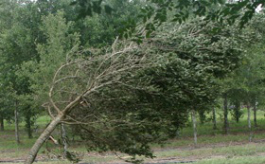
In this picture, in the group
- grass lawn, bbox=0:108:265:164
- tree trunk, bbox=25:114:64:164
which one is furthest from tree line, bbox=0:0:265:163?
grass lawn, bbox=0:108:265:164

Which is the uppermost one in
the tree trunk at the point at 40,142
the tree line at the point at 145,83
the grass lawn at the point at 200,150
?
the tree line at the point at 145,83

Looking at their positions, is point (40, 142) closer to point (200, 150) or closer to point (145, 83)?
point (145, 83)

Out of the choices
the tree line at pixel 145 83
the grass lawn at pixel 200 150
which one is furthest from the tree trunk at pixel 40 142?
the grass lawn at pixel 200 150

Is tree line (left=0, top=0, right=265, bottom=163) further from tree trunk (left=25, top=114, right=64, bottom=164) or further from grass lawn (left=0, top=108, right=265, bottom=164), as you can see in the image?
grass lawn (left=0, top=108, right=265, bottom=164)

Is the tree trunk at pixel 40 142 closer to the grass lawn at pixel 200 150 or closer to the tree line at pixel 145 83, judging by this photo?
the tree line at pixel 145 83

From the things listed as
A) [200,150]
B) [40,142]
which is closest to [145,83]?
[40,142]

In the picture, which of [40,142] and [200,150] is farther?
[200,150]

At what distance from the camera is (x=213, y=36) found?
9562mm

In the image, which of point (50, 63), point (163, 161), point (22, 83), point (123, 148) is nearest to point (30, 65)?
point (50, 63)

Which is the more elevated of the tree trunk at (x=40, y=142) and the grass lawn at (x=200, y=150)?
the tree trunk at (x=40, y=142)

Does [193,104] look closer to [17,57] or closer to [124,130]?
[124,130]

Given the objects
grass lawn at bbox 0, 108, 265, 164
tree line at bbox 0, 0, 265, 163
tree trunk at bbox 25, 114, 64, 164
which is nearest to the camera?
tree line at bbox 0, 0, 265, 163

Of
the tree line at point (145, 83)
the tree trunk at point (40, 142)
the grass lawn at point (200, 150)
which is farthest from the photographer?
the grass lawn at point (200, 150)

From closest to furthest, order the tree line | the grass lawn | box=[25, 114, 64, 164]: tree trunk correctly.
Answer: the tree line < box=[25, 114, 64, 164]: tree trunk < the grass lawn
